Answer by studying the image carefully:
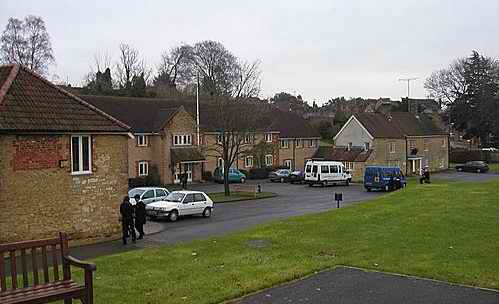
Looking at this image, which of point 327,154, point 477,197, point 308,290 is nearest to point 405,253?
point 308,290

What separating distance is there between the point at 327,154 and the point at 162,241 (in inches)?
1933

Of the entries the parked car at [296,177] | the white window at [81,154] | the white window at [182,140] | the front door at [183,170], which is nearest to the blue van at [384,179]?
the parked car at [296,177]

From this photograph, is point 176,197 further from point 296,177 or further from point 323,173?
point 296,177

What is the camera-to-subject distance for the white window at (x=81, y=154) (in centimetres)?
2139

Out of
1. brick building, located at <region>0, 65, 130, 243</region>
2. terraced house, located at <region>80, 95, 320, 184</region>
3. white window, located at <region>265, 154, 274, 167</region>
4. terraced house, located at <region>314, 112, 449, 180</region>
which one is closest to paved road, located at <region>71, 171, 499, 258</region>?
brick building, located at <region>0, 65, 130, 243</region>

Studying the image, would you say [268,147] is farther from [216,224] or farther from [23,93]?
[23,93]

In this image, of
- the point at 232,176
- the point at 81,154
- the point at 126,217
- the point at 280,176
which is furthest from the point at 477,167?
the point at 81,154

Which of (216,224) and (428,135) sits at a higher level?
(428,135)

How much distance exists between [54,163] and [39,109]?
205cm

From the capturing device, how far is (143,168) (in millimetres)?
52000

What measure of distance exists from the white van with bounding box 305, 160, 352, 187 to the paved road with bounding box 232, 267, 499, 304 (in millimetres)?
40625

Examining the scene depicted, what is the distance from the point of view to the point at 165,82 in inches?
3743

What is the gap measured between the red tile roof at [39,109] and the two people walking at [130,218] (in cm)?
317

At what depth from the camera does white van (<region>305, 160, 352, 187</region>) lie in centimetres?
5209
